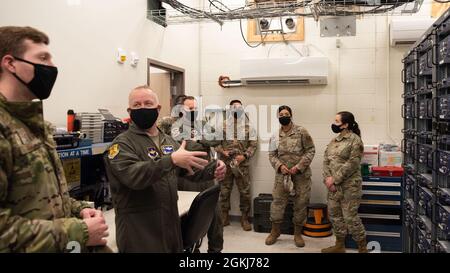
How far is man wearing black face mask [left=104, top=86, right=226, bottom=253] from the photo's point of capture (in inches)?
62.1

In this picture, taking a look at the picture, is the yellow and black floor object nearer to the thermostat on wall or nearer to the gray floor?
the gray floor

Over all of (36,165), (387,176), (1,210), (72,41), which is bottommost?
(387,176)

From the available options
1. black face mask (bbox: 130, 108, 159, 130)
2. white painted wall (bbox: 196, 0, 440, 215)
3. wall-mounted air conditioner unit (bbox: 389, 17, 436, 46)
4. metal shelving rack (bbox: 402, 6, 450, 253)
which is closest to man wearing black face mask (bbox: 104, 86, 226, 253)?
black face mask (bbox: 130, 108, 159, 130)

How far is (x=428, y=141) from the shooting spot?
2594mm

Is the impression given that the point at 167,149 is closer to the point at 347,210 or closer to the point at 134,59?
the point at 134,59

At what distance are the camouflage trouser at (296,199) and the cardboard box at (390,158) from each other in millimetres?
871

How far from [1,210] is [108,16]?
8.80ft

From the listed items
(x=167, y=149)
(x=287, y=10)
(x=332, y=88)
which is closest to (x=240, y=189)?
(x=332, y=88)

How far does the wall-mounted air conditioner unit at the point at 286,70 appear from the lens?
4.56 metres

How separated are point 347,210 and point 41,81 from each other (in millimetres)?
3379
